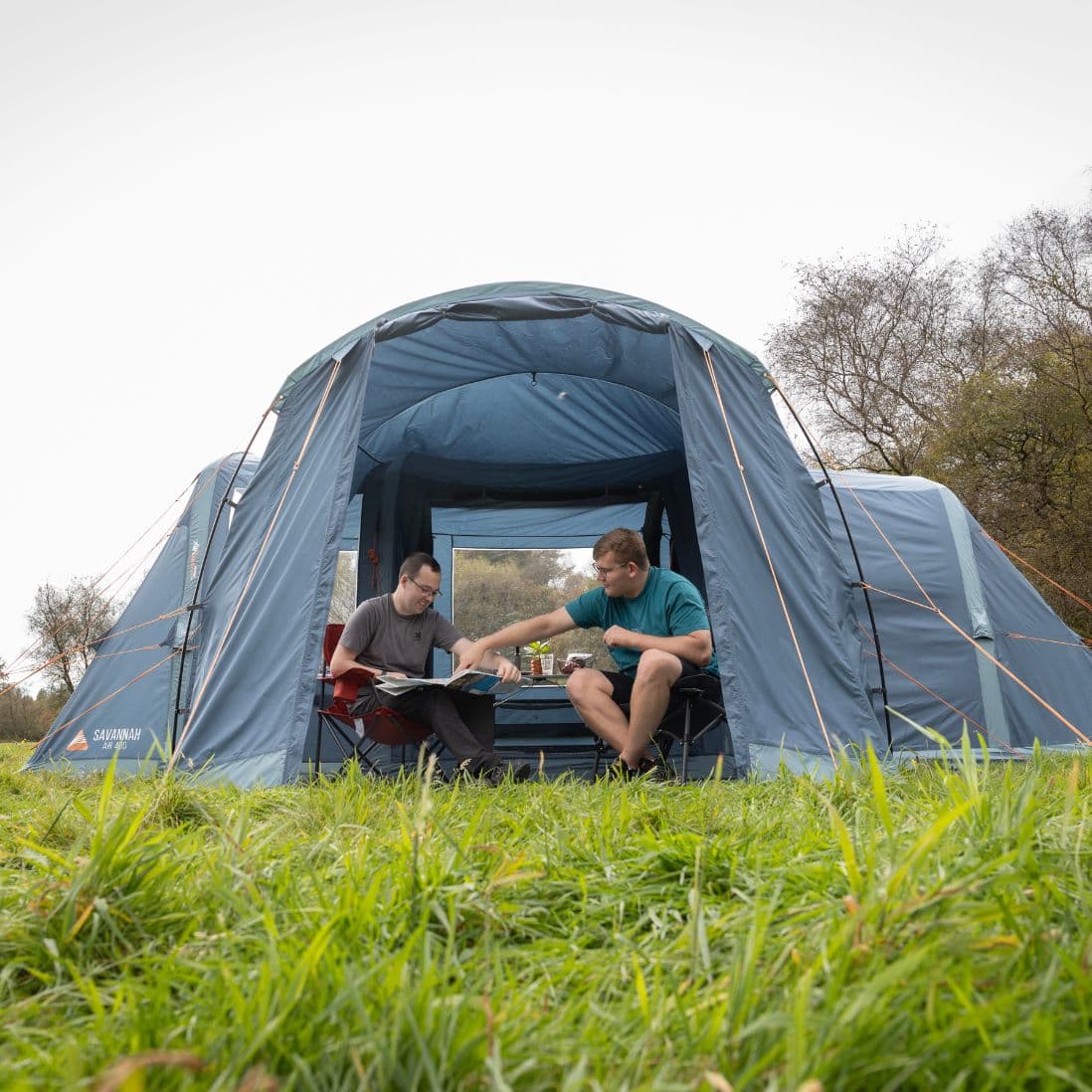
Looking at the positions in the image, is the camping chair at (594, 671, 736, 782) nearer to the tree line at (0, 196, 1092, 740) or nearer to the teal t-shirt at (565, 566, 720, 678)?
A: the teal t-shirt at (565, 566, 720, 678)

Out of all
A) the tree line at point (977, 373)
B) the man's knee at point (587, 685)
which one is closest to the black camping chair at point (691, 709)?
the man's knee at point (587, 685)

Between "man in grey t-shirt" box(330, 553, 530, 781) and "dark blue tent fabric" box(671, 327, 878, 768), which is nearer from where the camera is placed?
"dark blue tent fabric" box(671, 327, 878, 768)

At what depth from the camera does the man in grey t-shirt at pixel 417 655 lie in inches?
145

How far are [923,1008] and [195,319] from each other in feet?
57.0

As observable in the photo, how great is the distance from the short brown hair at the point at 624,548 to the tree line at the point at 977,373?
7.56 m

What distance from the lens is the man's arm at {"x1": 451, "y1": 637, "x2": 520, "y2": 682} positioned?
3.67m

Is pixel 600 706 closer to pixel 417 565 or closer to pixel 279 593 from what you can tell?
pixel 417 565

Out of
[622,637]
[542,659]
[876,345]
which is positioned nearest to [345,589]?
[542,659]

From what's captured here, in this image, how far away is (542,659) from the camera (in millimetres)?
5281

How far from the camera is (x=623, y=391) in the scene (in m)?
5.41

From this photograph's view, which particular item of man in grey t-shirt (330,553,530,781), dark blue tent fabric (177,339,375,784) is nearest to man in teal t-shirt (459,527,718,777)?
man in grey t-shirt (330,553,530,781)

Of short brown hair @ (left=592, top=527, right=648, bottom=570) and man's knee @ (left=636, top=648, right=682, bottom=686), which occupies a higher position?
short brown hair @ (left=592, top=527, right=648, bottom=570)

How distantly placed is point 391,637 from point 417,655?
0.46 ft

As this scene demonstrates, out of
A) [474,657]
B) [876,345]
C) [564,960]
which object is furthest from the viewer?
[876,345]
